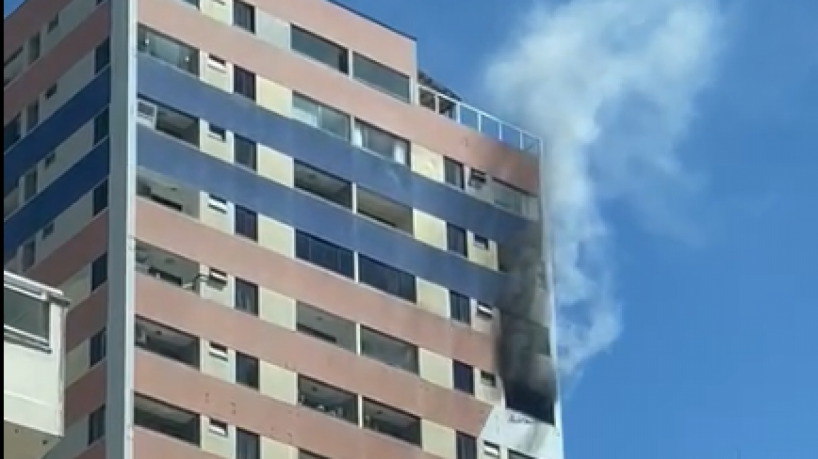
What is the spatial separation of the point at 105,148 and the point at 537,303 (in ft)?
59.4

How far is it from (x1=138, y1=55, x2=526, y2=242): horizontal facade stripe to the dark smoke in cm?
118

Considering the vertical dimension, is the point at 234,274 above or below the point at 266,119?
below

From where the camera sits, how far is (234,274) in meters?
70.8

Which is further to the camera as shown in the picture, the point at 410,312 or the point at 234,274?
the point at 410,312

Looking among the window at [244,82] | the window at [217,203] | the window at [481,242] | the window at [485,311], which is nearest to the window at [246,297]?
the window at [217,203]

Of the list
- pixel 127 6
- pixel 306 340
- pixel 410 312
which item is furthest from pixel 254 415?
pixel 127 6

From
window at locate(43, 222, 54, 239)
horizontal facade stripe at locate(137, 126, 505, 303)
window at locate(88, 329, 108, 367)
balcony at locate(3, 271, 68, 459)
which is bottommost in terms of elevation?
balcony at locate(3, 271, 68, 459)

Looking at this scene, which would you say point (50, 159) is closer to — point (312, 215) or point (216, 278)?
point (216, 278)

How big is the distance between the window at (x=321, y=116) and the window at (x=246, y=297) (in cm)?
694

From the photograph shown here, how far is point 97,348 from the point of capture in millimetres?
67625

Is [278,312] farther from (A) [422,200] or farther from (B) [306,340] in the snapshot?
(A) [422,200]

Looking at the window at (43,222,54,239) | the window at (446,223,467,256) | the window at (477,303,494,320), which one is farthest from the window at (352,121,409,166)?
the window at (43,222,54,239)

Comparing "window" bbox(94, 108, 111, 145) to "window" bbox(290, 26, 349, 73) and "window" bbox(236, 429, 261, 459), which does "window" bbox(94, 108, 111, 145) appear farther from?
"window" bbox(236, 429, 261, 459)

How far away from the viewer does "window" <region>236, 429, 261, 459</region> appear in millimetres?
68312
